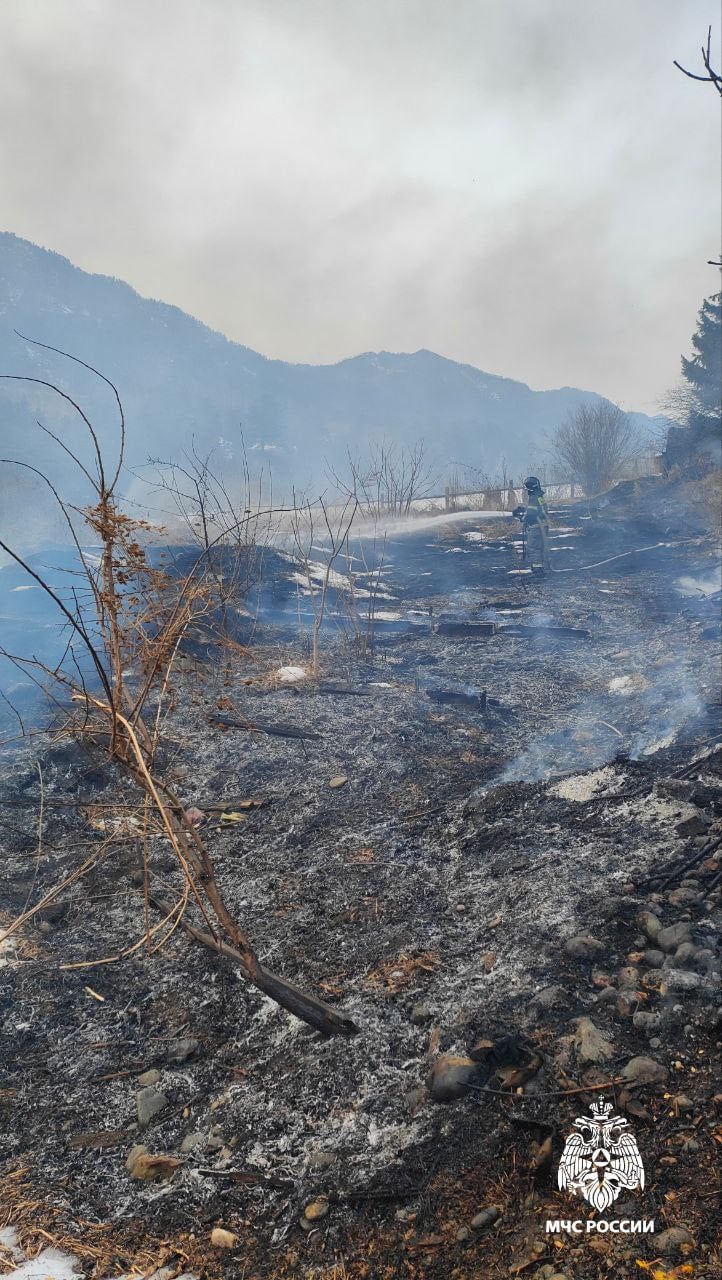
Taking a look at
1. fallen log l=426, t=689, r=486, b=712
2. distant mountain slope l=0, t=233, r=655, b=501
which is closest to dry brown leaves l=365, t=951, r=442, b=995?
fallen log l=426, t=689, r=486, b=712

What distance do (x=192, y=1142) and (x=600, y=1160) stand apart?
1.60m

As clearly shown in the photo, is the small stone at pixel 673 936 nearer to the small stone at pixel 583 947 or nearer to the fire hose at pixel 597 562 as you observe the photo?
the small stone at pixel 583 947

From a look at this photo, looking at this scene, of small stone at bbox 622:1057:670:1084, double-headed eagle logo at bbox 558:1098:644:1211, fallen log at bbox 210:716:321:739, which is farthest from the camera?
fallen log at bbox 210:716:321:739

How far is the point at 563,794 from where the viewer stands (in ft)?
15.8

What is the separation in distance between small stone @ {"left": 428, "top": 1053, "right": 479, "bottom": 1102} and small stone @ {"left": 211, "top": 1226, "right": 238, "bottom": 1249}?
2.78 ft

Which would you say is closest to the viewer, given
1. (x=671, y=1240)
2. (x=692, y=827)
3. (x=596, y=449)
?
(x=671, y=1240)

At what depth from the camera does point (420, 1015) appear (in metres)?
2.80

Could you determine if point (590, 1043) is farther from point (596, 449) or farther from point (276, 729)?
point (596, 449)

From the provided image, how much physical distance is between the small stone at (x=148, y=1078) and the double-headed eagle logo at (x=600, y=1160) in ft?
6.05

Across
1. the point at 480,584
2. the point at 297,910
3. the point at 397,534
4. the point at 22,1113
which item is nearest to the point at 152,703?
the point at 297,910

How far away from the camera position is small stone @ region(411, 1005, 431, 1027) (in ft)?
9.14

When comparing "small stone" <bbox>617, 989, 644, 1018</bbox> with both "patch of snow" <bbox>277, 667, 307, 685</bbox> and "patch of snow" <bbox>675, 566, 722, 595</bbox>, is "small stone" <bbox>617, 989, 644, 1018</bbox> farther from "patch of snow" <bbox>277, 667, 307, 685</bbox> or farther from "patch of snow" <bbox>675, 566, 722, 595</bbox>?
"patch of snow" <bbox>675, 566, 722, 595</bbox>

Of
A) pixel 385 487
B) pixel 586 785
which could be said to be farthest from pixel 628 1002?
pixel 385 487


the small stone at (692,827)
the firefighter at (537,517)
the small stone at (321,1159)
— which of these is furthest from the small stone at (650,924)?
the firefighter at (537,517)
